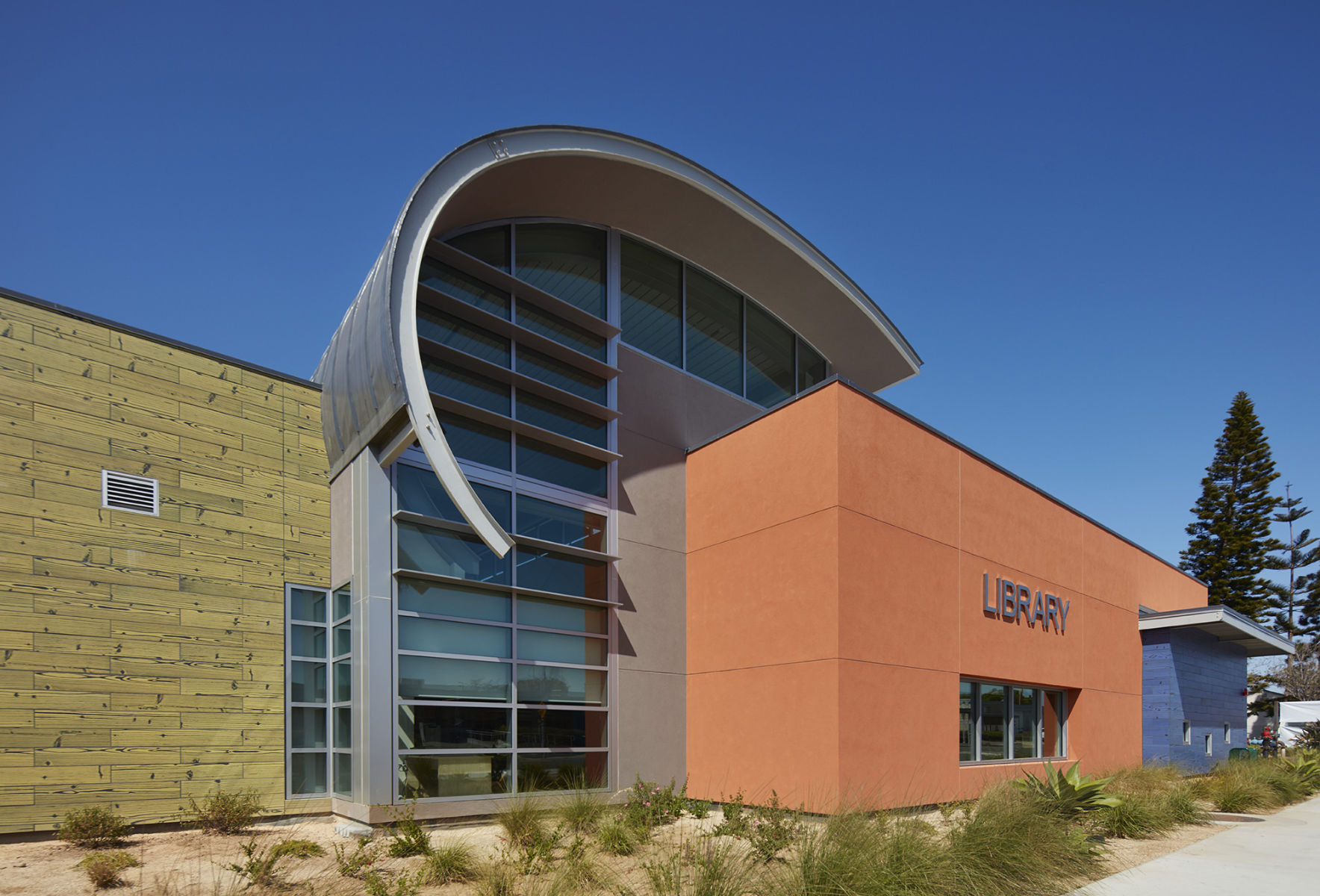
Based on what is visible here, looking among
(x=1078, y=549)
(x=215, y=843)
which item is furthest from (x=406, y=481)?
(x=1078, y=549)

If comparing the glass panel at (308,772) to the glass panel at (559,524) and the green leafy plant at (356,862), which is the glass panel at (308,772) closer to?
the green leafy plant at (356,862)

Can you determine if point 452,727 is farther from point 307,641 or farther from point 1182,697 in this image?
point 1182,697

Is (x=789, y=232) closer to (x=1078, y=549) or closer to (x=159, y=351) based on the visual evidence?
(x=1078, y=549)

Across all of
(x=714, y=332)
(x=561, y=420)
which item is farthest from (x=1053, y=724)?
(x=561, y=420)

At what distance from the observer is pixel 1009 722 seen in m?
15.2

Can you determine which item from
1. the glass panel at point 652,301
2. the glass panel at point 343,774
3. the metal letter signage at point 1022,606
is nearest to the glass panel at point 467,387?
the glass panel at point 652,301

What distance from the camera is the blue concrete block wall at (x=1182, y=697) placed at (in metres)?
20.3

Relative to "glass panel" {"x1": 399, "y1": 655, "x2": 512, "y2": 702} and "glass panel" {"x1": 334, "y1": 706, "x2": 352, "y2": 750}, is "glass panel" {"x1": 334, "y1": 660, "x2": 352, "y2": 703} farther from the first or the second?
"glass panel" {"x1": 399, "y1": 655, "x2": 512, "y2": 702}

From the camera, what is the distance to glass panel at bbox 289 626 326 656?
11680mm

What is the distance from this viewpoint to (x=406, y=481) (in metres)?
11.3

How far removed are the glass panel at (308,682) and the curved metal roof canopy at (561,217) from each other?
9.15 ft

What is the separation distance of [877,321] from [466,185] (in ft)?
32.0

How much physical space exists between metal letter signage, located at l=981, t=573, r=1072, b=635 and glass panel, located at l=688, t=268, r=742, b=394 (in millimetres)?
5921

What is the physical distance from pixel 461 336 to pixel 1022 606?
36.5 ft
